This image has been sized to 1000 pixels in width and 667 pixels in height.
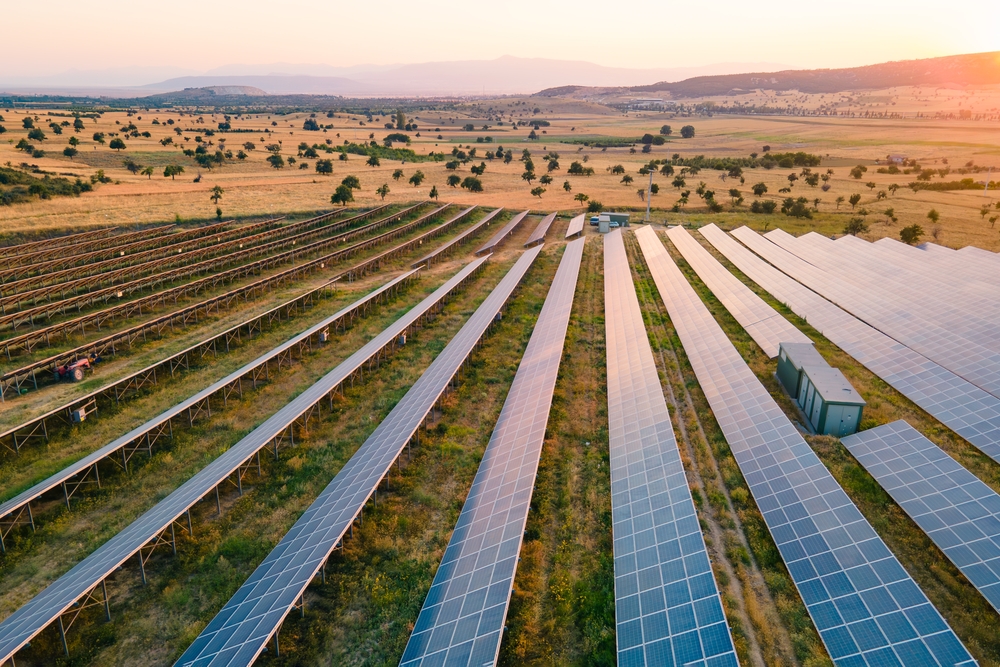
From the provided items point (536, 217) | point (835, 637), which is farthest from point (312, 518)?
point (536, 217)

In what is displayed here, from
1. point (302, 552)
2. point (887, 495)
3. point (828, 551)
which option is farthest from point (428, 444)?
point (887, 495)

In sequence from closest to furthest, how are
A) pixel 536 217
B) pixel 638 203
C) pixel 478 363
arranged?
pixel 478 363, pixel 536 217, pixel 638 203

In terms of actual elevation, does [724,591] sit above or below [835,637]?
below

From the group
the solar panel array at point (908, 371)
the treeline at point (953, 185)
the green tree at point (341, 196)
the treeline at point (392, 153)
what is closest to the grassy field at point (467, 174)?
the treeline at point (953, 185)

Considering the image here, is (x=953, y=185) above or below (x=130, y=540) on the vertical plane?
above

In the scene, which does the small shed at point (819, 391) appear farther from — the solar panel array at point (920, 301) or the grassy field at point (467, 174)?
the grassy field at point (467, 174)

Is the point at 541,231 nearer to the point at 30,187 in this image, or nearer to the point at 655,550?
the point at 655,550

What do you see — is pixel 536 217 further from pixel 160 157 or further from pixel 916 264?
pixel 160 157
